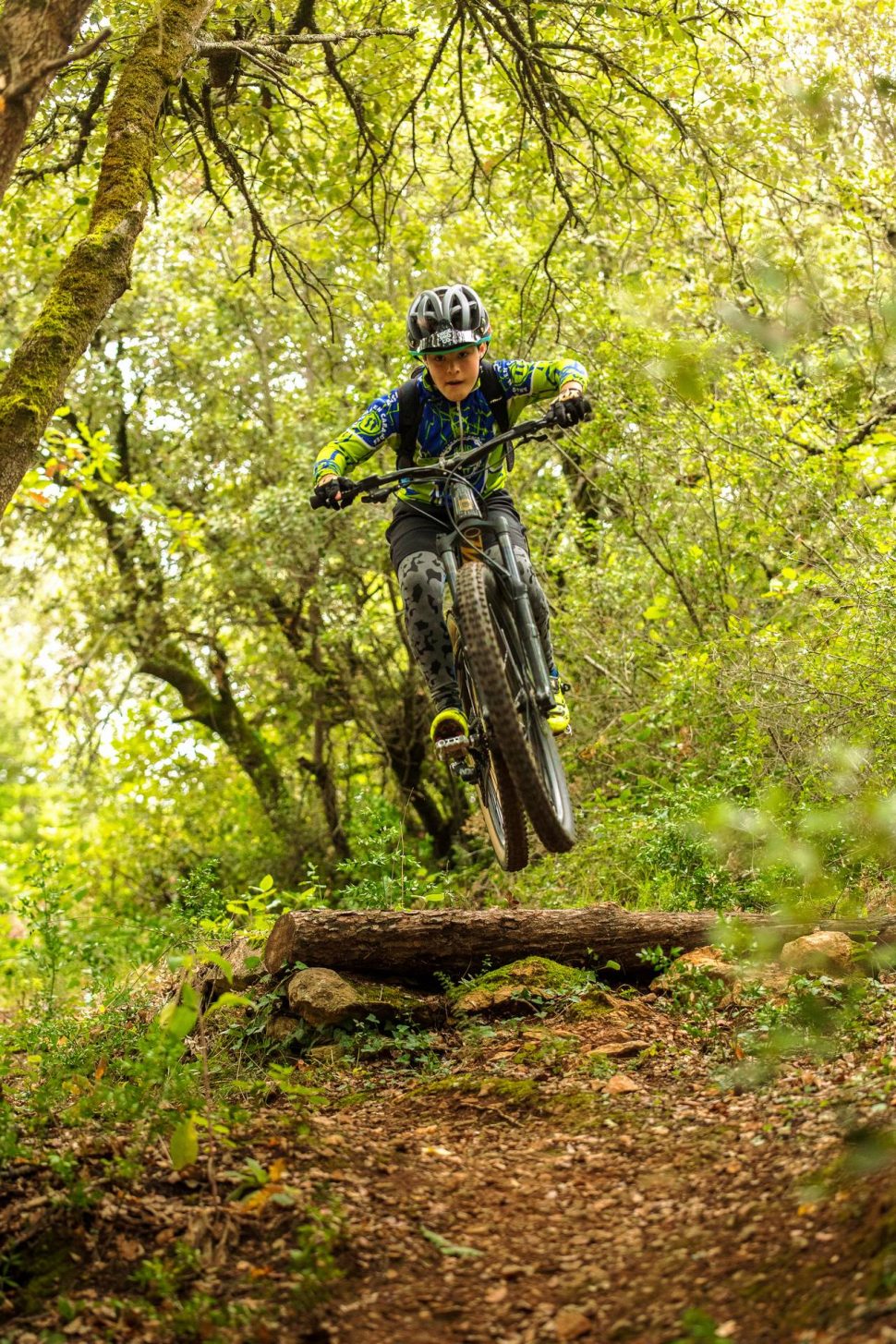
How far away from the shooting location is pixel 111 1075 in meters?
4.95

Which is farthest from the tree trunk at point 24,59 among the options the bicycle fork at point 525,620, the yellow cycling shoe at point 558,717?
the yellow cycling shoe at point 558,717

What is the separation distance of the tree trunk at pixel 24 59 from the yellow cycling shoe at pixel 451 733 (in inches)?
104

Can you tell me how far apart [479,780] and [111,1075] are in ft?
6.38

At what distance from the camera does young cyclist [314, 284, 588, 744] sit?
5.44 metres

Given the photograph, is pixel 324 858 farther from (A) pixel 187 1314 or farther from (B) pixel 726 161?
(A) pixel 187 1314

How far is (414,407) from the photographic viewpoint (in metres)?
5.71

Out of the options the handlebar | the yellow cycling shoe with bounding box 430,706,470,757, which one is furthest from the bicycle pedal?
the handlebar

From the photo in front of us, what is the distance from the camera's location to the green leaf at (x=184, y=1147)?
3545 millimetres

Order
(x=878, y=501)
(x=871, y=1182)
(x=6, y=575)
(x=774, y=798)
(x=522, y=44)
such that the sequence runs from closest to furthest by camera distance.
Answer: (x=871, y=1182) < (x=774, y=798) < (x=522, y=44) < (x=878, y=501) < (x=6, y=575)

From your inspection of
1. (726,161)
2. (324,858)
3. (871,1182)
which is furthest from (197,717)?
(871,1182)

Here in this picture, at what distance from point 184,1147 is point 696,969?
8.50ft

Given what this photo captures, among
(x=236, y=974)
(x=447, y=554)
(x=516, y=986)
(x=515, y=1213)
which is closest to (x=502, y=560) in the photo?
(x=447, y=554)

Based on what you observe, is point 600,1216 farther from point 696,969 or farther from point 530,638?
point 530,638

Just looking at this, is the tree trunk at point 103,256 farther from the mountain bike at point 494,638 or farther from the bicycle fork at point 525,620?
the bicycle fork at point 525,620
